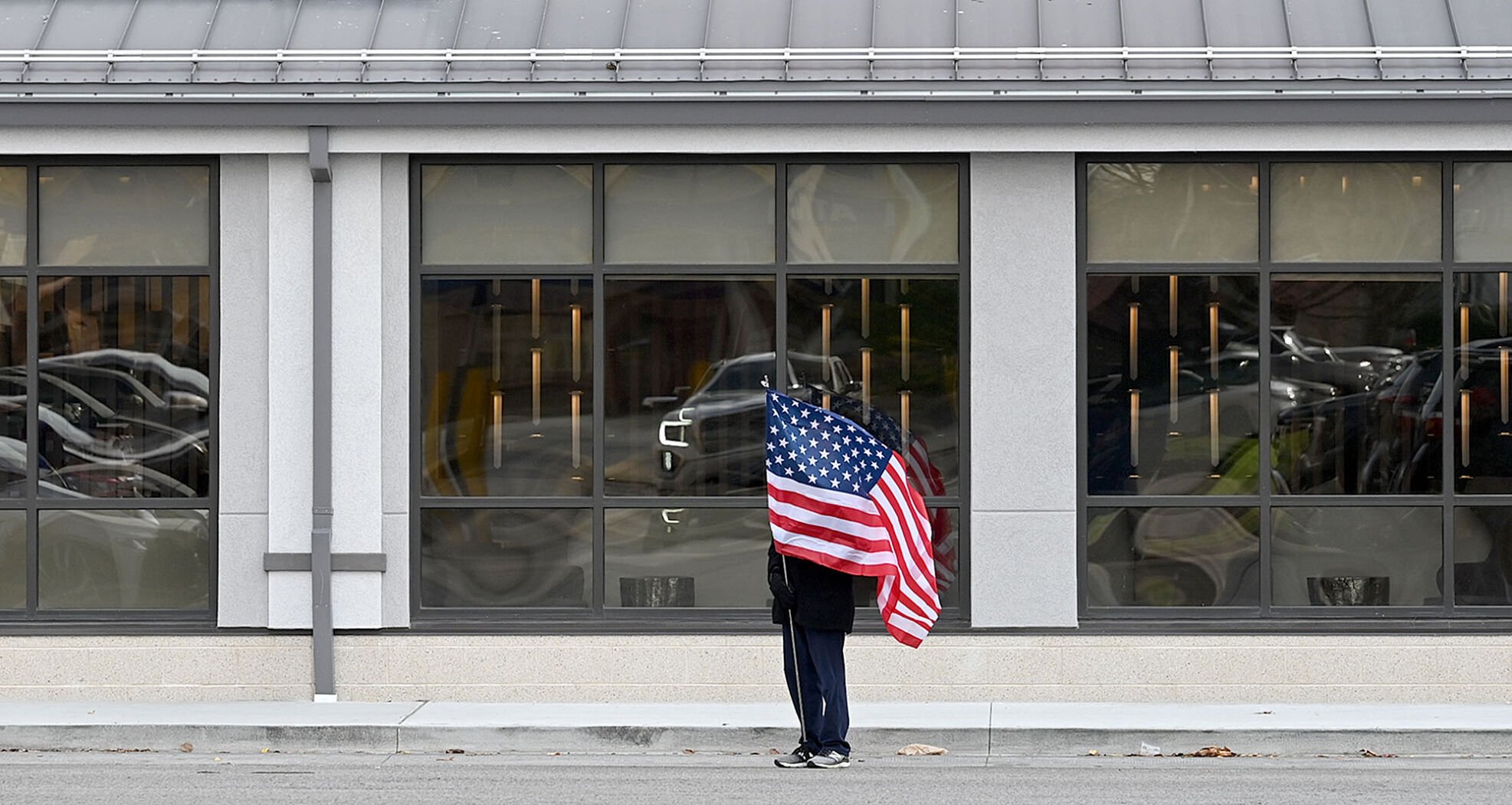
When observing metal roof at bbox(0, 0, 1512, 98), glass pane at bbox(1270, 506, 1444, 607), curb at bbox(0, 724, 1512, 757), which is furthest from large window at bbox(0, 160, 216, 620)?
glass pane at bbox(1270, 506, 1444, 607)

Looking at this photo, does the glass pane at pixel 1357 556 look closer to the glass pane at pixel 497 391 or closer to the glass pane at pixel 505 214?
the glass pane at pixel 497 391

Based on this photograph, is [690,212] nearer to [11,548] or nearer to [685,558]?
[685,558]

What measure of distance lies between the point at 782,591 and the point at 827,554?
1.08 ft

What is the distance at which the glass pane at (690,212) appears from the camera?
13562 millimetres

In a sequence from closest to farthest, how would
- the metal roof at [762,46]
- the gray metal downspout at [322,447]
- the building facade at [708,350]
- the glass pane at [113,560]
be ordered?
the metal roof at [762,46] < the building facade at [708,350] < the gray metal downspout at [322,447] < the glass pane at [113,560]

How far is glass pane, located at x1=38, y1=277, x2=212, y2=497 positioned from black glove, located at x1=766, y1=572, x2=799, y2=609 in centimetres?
452

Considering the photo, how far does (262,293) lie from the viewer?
532 inches

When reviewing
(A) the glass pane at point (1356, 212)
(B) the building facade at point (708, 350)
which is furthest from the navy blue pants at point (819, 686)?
(A) the glass pane at point (1356, 212)

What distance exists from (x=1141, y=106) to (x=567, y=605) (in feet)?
16.1

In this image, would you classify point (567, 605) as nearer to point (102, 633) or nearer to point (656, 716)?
point (656, 716)

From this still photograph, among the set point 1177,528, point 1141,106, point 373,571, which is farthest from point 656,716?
point 1141,106

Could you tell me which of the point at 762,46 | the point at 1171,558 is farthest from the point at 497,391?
the point at 1171,558

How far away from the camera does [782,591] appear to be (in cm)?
1113

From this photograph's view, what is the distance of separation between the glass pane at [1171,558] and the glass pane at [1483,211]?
225cm
